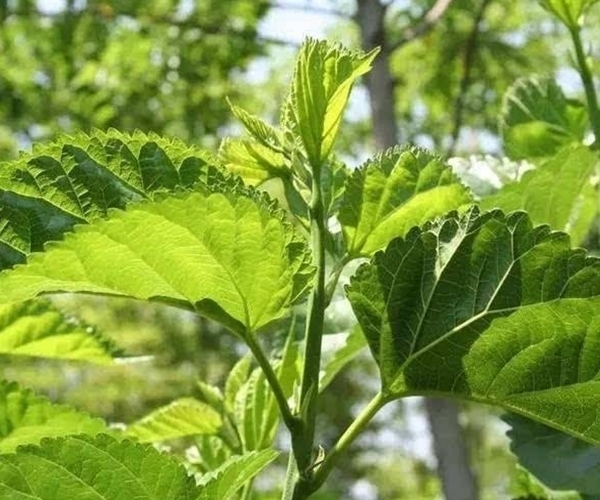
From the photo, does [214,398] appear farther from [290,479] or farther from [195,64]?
[195,64]

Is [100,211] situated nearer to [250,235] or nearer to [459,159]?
[250,235]

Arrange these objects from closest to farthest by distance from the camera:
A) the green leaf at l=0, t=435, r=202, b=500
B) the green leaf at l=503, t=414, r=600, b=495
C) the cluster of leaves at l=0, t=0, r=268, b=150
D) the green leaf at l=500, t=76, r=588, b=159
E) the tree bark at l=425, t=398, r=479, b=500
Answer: the green leaf at l=0, t=435, r=202, b=500 → the green leaf at l=503, t=414, r=600, b=495 → the green leaf at l=500, t=76, r=588, b=159 → the tree bark at l=425, t=398, r=479, b=500 → the cluster of leaves at l=0, t=0, r=268, b=150

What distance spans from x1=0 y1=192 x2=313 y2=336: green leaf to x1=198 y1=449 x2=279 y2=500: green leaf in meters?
0.08

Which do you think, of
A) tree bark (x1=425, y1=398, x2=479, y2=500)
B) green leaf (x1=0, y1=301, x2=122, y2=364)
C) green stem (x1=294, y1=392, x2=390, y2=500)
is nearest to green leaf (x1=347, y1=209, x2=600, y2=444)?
green stem (x1=294, y1=392, x2=390, y2=500)

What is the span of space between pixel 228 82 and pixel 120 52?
50 cm

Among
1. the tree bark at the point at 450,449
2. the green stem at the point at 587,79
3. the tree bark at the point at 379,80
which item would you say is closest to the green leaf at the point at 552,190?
the green stem at the point at 587,79

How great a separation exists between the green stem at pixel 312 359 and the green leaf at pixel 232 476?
3 cm

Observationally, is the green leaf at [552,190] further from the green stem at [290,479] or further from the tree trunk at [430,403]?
the tree trunk at [430,403]

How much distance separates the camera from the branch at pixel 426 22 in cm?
258

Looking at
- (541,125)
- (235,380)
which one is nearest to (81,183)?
(235,380)

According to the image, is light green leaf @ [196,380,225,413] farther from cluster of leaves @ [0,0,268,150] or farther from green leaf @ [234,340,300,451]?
cluster of leaves @ [0,0,268,150]

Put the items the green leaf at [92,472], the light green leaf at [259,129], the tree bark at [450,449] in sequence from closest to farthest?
1. the green leaf at [92,472]
2. the light green leaf at [259,129]
3. the tree bark at [450,449]

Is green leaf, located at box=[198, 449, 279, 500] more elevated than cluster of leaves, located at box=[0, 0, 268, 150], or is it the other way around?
cluster of leaves, located at box=[0, 0, 268, 150]

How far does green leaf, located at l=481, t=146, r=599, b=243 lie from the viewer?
2.45 feet
